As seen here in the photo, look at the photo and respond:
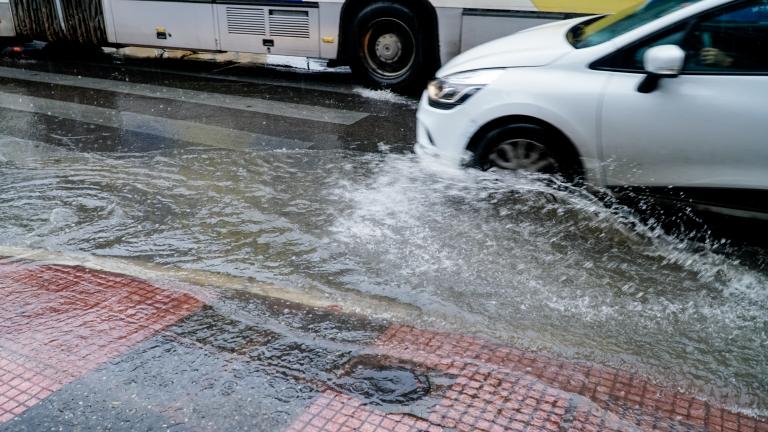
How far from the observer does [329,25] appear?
8.53 meters

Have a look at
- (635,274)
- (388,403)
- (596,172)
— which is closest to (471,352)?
(388,403)

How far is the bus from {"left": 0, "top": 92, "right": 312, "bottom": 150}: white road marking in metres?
2.06

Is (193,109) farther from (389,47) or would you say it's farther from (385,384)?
(385,384)

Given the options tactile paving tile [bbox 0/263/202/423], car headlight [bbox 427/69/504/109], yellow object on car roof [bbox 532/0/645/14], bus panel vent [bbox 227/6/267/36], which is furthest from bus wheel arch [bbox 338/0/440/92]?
tactile paving tile [bbox 0/263/202/423]

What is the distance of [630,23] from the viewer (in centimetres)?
454

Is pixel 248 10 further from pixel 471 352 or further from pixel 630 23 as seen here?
pixel 471 352

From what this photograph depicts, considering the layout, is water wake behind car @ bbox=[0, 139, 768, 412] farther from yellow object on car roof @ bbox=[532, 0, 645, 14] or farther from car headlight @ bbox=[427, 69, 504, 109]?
yellow object on car roof @ bbox=[532, 0, 645, 14]

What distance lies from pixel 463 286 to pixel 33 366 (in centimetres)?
231

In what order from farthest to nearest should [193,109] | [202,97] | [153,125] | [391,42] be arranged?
1. [391,42]
2. [202,97]
3. [193,109]
4. [153,125]

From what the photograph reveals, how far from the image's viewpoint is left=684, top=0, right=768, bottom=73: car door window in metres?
4.02

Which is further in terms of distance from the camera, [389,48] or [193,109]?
[389,48]

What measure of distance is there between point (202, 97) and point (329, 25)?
190 cm

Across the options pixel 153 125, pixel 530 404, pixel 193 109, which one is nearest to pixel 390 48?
pixel 193 109

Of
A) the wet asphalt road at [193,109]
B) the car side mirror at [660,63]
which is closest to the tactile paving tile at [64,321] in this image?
the wet asphalt road at [193,109]
